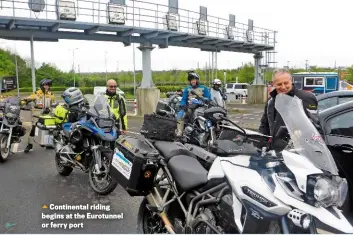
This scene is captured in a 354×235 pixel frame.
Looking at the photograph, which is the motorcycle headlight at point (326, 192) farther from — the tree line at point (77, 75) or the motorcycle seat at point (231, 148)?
the tree line at point (77, 75)

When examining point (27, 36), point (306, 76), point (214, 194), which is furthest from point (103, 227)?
point (306, 76)

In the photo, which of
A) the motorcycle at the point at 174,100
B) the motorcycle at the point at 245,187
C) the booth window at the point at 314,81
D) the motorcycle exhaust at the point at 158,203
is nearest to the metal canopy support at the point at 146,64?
the motorcycle at the point at 174,100

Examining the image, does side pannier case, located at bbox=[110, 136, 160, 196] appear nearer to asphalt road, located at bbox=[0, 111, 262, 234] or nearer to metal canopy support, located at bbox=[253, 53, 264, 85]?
asphalt road, located at bbox=[0, 111, 262, 234]

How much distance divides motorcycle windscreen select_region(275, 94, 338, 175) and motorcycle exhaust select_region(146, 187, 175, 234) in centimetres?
103

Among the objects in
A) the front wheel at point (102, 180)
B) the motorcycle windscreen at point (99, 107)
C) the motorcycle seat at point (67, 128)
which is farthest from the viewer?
the motorcycle seat at point (67, 128)

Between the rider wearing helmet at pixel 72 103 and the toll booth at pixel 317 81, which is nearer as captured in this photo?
the rider wearing helmet at pixel 72 103

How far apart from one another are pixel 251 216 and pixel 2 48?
34.6 feet

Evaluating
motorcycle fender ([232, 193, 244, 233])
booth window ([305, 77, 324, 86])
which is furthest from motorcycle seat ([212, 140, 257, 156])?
booth window ([305, 77, 324, 86])

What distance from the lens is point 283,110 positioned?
218 cm

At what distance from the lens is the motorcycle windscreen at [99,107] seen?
14.1ft

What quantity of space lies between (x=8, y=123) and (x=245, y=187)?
16.3ft

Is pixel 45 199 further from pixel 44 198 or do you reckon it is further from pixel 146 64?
pixel 146 64

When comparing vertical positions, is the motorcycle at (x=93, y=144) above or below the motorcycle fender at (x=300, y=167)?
below

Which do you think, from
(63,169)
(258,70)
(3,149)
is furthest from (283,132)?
(258,70)
